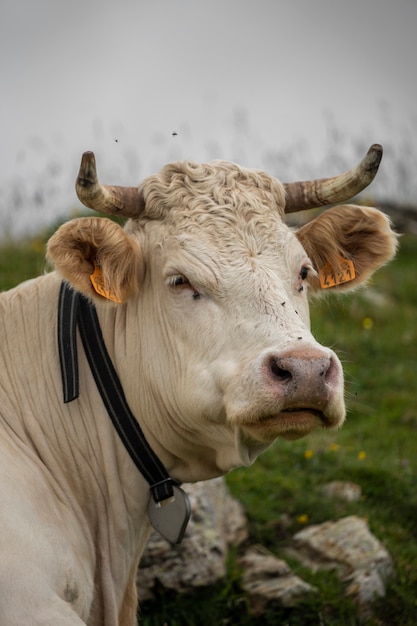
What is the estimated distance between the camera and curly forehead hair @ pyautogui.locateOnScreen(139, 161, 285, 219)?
15.7 ft

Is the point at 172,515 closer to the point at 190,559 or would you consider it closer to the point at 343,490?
the point at 190,559

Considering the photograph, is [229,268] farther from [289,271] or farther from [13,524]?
[13,524]

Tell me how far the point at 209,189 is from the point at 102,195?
61 centimetres

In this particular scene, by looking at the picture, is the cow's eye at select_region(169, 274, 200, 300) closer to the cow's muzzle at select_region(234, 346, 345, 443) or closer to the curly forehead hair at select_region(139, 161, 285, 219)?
the curly forehead hair at select_region(139, 161, 285, 219)

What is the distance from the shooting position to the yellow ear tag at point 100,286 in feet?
15.4

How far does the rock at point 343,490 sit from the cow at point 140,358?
2510 millimetres

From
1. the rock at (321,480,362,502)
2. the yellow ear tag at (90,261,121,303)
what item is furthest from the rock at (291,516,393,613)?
the yellow ear tag at (90,261,121,303)

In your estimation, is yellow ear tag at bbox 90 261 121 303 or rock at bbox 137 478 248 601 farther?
rock at bbox 137 478 248 601

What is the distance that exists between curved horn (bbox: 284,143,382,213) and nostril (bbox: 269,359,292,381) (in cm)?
133

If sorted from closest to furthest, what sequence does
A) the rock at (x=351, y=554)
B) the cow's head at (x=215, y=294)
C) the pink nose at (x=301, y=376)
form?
1. the pink nose at (x=301, y=376)
2. the cow's head at (x=215, y=294)
3. the rock at (x=351, y=554)

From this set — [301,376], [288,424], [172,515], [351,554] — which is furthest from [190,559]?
[301,376]

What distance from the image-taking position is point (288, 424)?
4.14 m

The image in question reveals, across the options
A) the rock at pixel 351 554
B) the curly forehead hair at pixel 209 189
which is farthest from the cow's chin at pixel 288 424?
the rock at pixel 351 554

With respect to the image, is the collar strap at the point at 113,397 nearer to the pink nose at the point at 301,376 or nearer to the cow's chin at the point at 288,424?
the cow's chin at the point at 288,424
